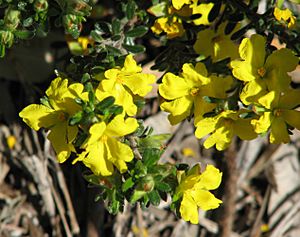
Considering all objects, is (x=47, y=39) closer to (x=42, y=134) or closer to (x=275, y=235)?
(x=42, y=134)

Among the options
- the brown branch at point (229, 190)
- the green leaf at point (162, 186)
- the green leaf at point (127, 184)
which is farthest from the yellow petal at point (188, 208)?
the brown branch at point (229, 190)

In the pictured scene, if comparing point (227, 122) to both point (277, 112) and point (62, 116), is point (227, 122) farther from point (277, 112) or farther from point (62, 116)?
point (62, 116)

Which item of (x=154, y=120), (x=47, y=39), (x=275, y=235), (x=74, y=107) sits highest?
(x=74, y=107)

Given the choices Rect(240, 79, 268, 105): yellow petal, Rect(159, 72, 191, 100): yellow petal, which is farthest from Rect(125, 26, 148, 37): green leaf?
Rect(240, 79, 268, 105): yellow petal

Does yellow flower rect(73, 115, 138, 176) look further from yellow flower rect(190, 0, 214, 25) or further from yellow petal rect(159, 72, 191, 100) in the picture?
yellow flower rect(190, 0, 214, 25)

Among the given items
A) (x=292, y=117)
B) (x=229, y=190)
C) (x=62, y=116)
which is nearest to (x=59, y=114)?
(x=62, y=116)

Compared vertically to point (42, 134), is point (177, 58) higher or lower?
higher

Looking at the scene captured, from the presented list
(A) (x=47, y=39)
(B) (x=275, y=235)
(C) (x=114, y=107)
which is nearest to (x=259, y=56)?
(C) (x=114, y=107)
